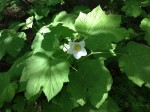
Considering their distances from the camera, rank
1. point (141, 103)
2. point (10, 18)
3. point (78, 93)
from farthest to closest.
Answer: point (10, 18) → point (141, 103) → point (78, 93)

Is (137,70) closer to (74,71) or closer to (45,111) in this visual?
(74,71)

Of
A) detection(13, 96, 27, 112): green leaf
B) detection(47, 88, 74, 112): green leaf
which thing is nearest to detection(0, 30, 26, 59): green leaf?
detection(13, 96, 27, 112): green leaf

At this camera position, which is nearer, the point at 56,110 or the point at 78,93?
the point at 78,93

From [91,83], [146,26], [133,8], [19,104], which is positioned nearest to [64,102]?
[91,83]

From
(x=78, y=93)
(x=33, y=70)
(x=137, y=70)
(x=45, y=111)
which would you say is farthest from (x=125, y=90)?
(x=33, y=70)

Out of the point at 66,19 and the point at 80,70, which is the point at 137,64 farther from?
the point at 66,19

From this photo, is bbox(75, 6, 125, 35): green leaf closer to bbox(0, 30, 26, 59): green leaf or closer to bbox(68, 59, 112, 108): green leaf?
bbox(68, 59, 112, 108): green leaf

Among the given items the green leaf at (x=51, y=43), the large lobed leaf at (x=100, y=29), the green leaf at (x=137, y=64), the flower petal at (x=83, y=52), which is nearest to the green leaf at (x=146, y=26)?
the green leaf at (x=137, y=64)
